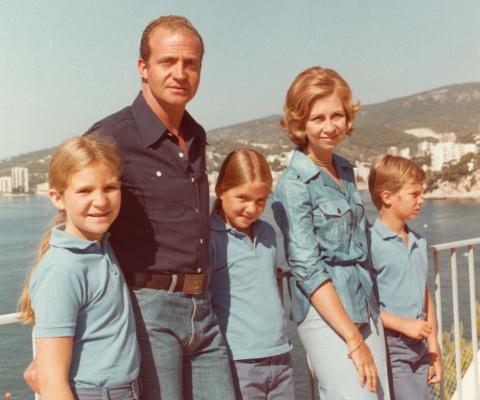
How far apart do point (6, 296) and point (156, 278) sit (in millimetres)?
33654

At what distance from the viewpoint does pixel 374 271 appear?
2.49m

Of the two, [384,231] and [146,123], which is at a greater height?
[146,123]

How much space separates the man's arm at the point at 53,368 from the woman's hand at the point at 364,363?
0.88 m

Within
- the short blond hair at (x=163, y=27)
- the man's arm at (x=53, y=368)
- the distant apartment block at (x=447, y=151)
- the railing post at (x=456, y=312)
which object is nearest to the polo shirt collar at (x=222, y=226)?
the short blond hair at (x=163, y=27)

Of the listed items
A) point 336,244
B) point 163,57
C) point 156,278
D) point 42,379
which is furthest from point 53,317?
point 336,244

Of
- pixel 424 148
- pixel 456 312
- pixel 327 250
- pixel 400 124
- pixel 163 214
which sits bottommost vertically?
pixel 456 312

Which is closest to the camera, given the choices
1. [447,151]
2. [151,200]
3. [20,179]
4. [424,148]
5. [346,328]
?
[151,200]

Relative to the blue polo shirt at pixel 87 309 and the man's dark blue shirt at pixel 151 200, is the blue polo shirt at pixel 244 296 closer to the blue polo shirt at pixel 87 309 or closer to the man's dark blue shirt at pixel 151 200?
the man's dark blue shirt at pixel 151 200

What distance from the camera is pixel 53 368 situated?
153cm

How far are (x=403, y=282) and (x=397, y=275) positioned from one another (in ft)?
0.11

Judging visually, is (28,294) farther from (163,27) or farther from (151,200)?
(163,27)

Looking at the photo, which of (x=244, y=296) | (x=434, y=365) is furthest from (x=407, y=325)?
(x=244, y=296)

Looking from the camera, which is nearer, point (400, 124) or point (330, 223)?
point (330, 223)

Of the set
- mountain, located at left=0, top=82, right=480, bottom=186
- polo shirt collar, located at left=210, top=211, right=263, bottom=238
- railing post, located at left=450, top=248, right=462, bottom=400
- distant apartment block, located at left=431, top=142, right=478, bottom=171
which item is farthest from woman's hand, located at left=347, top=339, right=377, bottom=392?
distant apartment block, located at left=431, top=142, right=478, bottom=171
